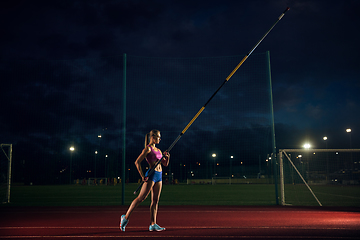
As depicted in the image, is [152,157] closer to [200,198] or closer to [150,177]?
[150,177]

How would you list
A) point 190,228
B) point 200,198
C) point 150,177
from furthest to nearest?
point 200,198, point 190,228, point 150,177

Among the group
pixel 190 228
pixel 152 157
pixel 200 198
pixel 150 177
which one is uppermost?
pixel 152 157

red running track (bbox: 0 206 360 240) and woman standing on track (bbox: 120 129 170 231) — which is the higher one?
woman standing on track (bbox: 120 129 170 231)

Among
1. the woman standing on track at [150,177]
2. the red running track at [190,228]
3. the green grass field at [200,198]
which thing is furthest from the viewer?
the green grass field at [200,198]

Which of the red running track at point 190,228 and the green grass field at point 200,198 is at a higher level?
the red running track at point 190,228

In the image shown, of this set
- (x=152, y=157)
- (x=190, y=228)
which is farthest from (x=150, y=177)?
(x=190, y=228)

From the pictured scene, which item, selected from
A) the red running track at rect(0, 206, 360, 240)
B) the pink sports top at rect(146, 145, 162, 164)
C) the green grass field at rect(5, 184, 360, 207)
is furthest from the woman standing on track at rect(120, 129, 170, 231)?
the green grass field at rect(5, 184, 360, 207)

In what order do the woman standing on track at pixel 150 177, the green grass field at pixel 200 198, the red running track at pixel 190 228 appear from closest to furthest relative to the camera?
the red running track at pixel 190 228 < the woman standing on track at pixel 150 177 < the green grass field at pixel 200 198

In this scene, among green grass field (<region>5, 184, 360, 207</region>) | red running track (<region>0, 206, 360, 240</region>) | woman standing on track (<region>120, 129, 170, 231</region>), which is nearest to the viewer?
red running track (<region>0, 206, 360, 240</region>)

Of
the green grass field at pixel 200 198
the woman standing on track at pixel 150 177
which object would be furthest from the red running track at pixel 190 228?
the green grass field at pixel 200 198

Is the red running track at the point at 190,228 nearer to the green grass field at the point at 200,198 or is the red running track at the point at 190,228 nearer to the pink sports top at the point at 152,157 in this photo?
the pink sports top at the point at 152,157

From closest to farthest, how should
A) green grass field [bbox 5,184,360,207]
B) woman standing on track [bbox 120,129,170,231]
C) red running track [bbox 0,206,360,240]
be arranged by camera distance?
red running track [bbox 0,206,360,240] < woman standing on track [bbox 120,129,170,231] < green grass field [bbox 5,184,360,207]

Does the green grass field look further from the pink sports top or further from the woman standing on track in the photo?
the pink sports top

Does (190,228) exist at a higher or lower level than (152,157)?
lower
